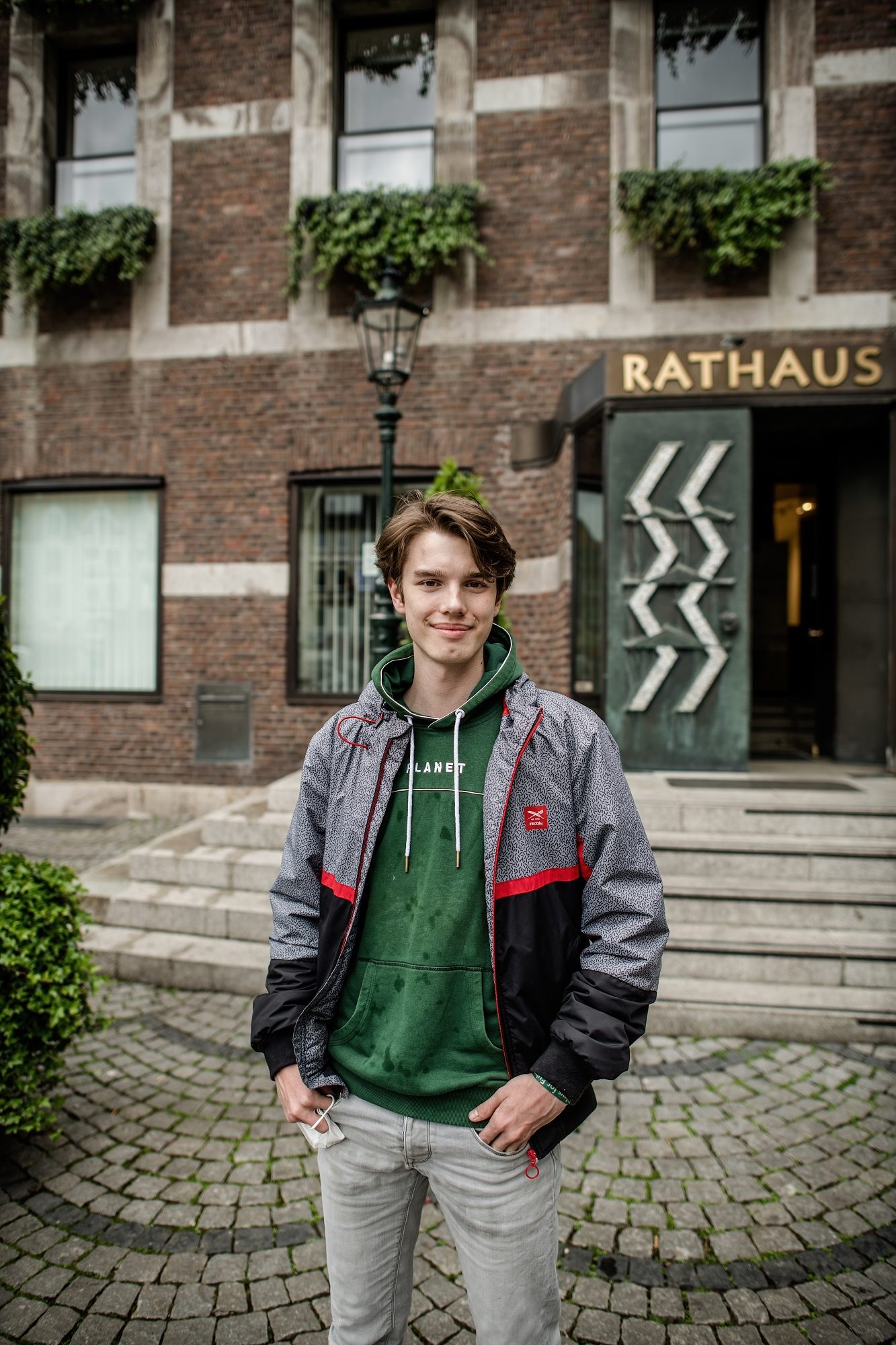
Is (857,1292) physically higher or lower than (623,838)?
lower

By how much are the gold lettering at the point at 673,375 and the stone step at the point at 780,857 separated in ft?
12.5

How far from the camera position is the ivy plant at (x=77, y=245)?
794cm

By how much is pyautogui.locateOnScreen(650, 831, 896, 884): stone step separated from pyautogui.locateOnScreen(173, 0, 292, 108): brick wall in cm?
870

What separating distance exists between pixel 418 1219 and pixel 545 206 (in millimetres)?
8584

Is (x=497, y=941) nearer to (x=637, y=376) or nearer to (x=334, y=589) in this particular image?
(x=637, y=376)

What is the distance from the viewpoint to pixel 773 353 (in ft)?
20.5

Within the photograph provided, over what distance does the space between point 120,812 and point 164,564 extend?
9.30 feet

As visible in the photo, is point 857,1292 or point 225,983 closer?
point 857,1292

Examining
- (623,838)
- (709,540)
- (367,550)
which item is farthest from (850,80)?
(623,838)

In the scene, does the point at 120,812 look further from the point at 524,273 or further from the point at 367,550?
the point at 524,273

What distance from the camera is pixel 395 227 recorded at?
750cm

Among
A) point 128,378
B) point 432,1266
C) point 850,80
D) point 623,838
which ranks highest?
point 850,80

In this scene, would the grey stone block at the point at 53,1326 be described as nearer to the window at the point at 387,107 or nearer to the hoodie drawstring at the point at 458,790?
the hoodie drawstring at the point at 458,790

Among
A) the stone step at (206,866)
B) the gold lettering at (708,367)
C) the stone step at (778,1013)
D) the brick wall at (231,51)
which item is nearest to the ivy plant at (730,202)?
the gold lettering at (708,367)
